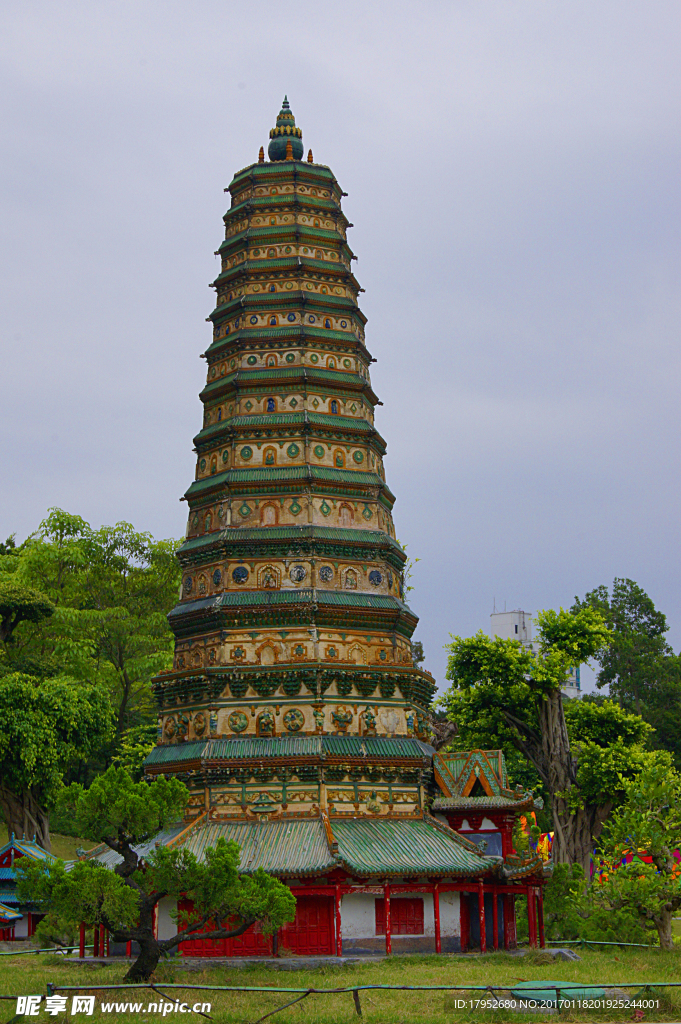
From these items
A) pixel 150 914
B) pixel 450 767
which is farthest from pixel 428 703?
pixel 150 914

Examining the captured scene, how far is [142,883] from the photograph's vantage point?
81.9 ft

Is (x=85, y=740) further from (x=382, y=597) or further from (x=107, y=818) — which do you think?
(x=107, y=818)

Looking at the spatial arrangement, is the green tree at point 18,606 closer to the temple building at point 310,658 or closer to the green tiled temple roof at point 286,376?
the temple building at point 310,658

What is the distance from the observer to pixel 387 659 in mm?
36875

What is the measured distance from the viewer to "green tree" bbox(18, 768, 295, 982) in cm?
2358

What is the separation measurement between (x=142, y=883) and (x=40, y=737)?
2403 cm

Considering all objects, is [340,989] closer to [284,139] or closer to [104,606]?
[284,139]

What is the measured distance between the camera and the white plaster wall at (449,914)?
32.3 m

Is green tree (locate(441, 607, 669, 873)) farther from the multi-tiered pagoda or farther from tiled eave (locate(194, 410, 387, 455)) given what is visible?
tiled eave (locate(194, 410, 387, 455))

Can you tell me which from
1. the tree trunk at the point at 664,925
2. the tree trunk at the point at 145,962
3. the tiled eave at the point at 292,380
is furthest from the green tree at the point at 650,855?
the tiled eave at the point at 292,380

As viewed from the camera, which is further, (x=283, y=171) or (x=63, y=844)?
(x=63, y=844)

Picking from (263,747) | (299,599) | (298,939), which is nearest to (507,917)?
(298,939)

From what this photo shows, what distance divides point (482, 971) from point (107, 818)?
9832 mm

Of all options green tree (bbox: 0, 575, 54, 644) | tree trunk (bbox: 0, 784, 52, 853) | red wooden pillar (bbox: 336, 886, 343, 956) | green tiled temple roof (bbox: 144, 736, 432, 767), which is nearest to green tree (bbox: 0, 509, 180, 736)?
green tree (bbox: 0, 575, 54, 644)
